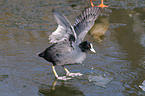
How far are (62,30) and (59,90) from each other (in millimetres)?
1034

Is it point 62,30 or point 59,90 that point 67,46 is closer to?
point 62,30

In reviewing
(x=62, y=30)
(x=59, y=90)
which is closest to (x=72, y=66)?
(x=62, y=30)

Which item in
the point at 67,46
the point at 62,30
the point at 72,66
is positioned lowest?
the point at 72,66

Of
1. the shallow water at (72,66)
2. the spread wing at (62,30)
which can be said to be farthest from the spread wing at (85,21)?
the shallow water at (72,66)

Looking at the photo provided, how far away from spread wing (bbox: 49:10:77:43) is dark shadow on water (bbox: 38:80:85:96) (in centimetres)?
82

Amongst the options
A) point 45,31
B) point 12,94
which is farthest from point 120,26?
point 12,94

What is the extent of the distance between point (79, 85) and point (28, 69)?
110 centimetres

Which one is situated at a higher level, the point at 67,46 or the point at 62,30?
the point at 62,30

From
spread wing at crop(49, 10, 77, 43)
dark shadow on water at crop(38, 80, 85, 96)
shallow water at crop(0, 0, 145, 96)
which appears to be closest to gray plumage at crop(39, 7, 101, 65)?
spread wing at crop(49, 10, 77, 43)

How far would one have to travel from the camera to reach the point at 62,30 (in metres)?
4.18

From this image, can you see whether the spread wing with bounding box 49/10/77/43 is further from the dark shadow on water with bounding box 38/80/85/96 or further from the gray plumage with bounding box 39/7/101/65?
the dark shadow on water with bounding box 38/80/85/96

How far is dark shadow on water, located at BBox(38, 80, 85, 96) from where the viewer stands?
371 centimetres

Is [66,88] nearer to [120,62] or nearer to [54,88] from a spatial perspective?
[54,88]

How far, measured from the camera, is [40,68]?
14.9ft
